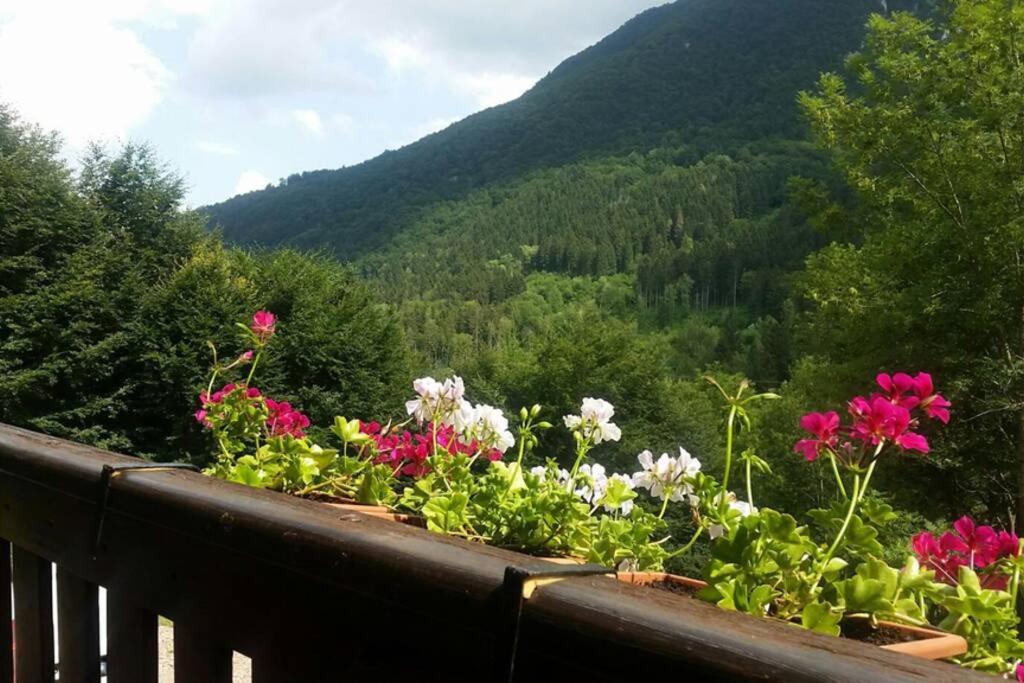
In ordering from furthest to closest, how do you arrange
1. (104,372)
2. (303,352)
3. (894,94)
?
(303,352), (104,372), (894,94)

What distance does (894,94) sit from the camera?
14.0 m

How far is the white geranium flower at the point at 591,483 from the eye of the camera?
1.59 meters

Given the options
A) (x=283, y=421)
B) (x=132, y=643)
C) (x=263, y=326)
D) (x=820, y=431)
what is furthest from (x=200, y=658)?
(x=263, y=326)

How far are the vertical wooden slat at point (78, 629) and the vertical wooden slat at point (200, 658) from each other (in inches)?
9.3

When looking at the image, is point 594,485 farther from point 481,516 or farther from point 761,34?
point 761,34

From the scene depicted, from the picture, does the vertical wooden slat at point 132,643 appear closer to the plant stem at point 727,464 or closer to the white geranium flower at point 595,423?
the plant stem at point 727,464

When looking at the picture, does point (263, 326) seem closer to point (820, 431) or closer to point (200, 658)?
point (200, 658)

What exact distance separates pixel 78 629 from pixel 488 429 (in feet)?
3.05

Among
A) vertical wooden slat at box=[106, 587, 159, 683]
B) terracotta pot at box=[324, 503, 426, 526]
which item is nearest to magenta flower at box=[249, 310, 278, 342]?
terracotta pot at box=[324, 503, 426, 526]

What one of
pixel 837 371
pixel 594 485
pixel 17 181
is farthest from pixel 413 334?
pixel 594 485

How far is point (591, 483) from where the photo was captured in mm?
1612

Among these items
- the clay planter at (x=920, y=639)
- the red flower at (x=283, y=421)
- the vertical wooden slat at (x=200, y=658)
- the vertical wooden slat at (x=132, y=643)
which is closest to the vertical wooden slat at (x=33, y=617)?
the vertical wooden slat at (x=132, y=643)

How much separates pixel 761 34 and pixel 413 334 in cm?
6610

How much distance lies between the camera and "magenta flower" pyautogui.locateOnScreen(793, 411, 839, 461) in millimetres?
1200
